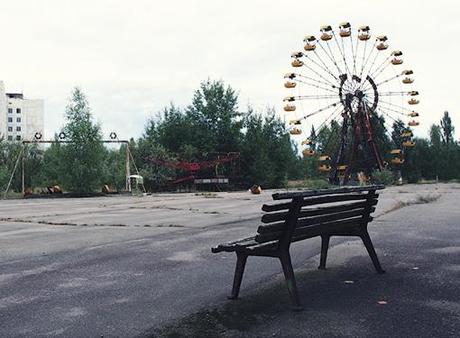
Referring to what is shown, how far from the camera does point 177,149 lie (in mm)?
50906

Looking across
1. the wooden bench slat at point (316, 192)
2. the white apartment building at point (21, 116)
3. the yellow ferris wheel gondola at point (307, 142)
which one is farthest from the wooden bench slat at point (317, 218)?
the white apartment building at point (21, 116)

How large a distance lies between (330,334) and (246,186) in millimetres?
43799

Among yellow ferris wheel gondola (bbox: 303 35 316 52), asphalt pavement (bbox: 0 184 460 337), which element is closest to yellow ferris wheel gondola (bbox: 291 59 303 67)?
yellow ferris wheel gondola (bbox: 303 35 316 52)

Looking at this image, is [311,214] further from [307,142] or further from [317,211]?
[307,142]

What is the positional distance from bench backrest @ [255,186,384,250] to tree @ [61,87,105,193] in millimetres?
30104

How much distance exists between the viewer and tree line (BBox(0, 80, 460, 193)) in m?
35.4

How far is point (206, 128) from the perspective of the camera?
51.9m

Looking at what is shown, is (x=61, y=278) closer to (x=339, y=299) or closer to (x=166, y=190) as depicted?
(x=339, y=299)

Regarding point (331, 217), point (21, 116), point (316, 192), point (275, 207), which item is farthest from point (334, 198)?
point (21, 116)

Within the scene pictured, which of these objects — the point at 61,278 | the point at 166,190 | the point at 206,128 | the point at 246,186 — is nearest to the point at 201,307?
the point at 61,278

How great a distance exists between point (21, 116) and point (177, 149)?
92.8 metres

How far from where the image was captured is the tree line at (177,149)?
3541cm

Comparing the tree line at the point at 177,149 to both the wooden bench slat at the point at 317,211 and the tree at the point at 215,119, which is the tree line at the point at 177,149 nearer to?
the tree at the point at 215,119

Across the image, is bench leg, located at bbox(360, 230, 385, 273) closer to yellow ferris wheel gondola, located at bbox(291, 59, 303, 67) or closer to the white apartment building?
yellow ferris wheel gondola, located at bbox(291, 59, 303, 67)
